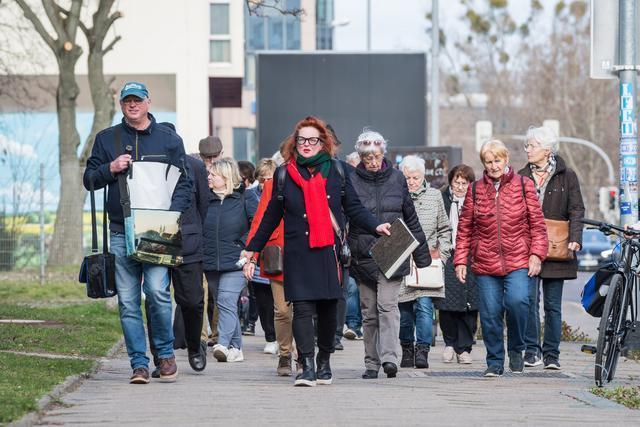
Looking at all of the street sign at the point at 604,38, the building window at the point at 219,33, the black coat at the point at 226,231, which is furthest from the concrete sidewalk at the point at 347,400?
the building window at the point at 219,33

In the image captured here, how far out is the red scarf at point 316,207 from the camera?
34.3 ft

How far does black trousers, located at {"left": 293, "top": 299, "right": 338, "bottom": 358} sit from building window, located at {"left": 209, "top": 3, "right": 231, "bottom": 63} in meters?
33.1

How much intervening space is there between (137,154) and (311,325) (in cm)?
164

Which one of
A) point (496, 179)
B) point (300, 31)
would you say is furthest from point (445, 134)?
point (496, 179)

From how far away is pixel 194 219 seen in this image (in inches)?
423

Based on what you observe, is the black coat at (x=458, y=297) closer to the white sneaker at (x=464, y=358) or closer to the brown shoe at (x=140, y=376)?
the white sneaker at (x=464, y=358)

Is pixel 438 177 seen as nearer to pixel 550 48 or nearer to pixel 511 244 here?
pixel 511 244

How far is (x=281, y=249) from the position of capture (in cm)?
1098

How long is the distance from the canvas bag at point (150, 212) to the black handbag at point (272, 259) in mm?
739

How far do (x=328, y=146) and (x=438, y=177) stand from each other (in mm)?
14039

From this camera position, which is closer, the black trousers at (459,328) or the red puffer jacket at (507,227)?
the red puffer jacket at (507,227)

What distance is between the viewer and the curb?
7911 mm

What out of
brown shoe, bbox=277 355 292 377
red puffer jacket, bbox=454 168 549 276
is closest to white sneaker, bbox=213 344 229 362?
brown shoe, bbox=277 355 292 377

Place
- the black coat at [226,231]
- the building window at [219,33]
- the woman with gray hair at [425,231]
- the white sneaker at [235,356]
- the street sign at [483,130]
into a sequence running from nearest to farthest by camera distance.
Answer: the woman with gray hair at [425,231], the white sneaker at [235,356], the black coat at [226,231], the building window at [219,33], the street sign at [483,130]
